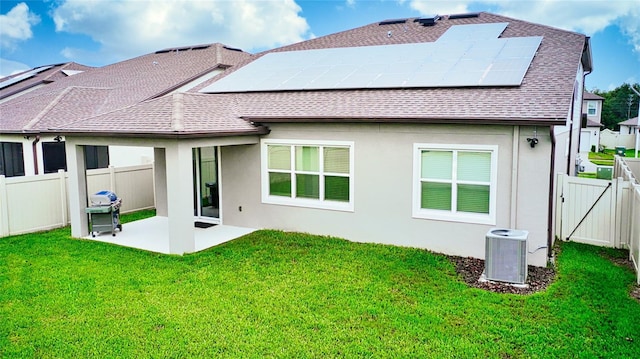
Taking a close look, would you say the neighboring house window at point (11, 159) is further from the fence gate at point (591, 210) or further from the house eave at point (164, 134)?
the fence gate at point (591, 210)

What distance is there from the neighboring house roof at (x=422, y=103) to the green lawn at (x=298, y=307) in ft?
9.13

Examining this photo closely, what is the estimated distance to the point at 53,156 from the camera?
55.7ft

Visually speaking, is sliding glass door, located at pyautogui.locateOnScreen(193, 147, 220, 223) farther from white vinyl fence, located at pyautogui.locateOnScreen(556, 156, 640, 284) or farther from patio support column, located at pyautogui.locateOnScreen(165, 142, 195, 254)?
white vinyl fence, located at pyautogui.locateOnScreen(556, 156, 640, 284)

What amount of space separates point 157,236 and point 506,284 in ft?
25.9

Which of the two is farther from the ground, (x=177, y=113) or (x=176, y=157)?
(x=177, y=113)

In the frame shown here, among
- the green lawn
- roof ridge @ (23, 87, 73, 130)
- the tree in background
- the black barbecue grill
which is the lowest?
the green lawn

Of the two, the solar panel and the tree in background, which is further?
the tree in background

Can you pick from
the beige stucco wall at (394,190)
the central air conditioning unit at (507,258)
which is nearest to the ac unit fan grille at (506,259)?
the central air conditioning unit at (507,258)

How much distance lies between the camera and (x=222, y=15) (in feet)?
102

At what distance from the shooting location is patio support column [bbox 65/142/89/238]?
1155 centimetres

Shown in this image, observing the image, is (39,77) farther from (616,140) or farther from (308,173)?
(616,140)

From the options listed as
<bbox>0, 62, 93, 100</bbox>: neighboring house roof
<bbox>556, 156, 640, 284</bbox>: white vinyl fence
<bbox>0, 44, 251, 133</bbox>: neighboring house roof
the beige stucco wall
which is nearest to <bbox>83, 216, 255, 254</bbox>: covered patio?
the beige stucco wall

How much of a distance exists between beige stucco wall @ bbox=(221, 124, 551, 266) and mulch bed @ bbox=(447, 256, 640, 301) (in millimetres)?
277

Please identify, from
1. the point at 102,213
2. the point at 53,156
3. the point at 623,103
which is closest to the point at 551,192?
the point at 102,213
